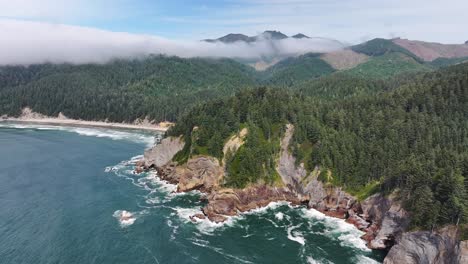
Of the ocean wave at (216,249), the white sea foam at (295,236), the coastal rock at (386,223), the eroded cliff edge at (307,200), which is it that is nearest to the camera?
the eroded cliff edge at (307,200)

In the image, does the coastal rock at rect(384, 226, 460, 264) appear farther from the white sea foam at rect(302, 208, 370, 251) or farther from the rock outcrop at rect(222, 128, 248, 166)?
the rock outcrop at rect(222, 128, 248, 166)

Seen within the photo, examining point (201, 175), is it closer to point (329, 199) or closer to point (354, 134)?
point (329, 199)

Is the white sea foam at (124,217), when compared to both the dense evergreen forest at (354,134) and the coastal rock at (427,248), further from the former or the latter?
the coastal rock at (427,248)

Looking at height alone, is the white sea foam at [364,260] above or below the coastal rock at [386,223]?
below

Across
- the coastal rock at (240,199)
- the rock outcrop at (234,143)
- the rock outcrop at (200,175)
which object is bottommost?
the coastal rock at (240,199)

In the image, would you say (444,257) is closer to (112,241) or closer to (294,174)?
(294,174)

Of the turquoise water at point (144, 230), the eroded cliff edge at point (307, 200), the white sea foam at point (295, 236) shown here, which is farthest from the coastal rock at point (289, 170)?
A: the white sea foam at point (295, 236)

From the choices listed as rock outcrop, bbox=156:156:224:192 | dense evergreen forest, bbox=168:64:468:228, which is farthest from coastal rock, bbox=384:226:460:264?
rock outcrop, bbox=156:156:224:192

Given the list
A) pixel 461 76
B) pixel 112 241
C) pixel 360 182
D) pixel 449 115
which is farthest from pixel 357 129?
pixel 112 241

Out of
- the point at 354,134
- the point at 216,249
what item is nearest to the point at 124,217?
the point at 216,249
